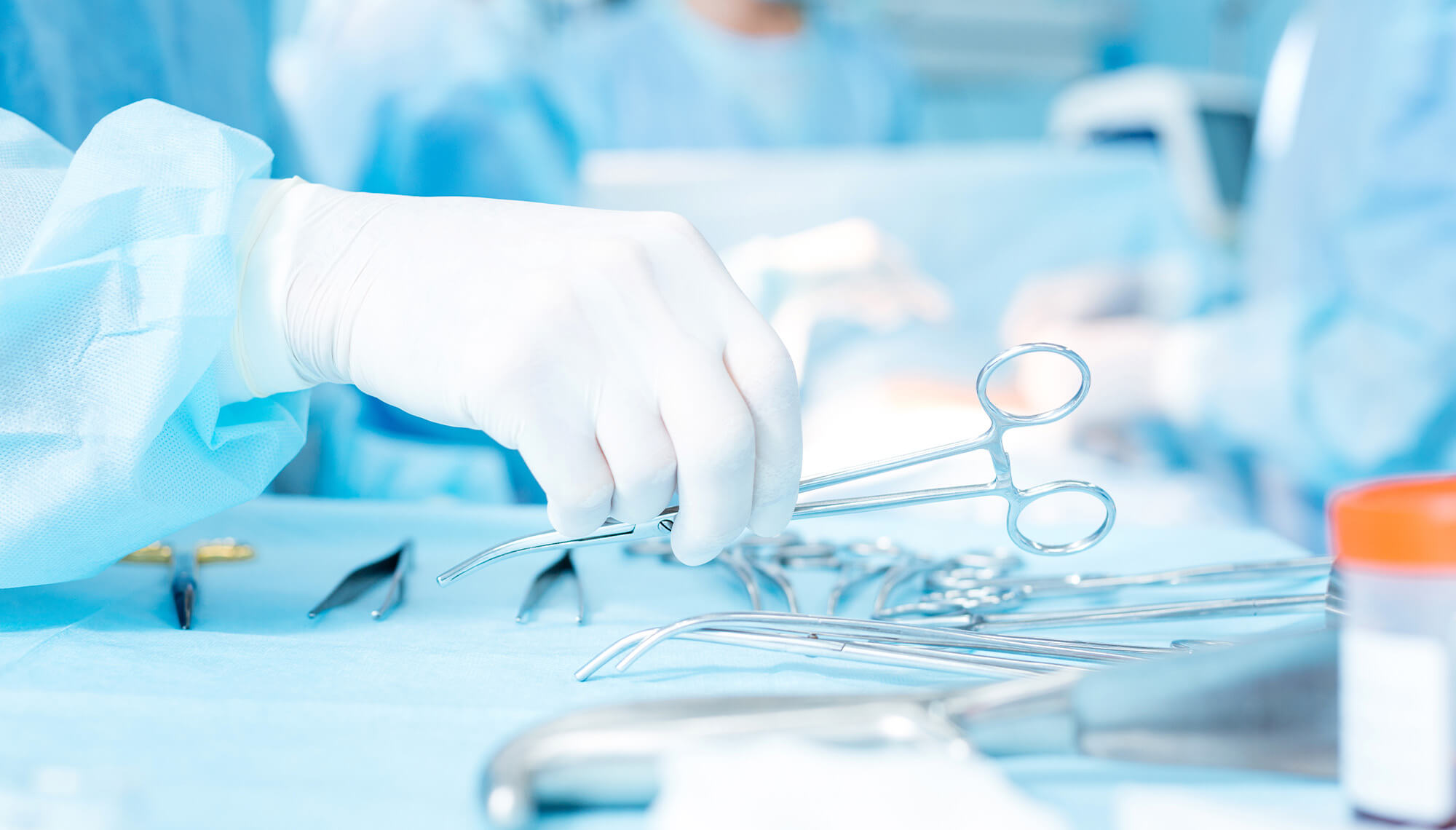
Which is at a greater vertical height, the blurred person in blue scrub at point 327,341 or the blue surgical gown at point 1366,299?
the blue surgical gown at point 1366,299

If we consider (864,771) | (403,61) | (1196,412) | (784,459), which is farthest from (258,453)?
(1196,412)

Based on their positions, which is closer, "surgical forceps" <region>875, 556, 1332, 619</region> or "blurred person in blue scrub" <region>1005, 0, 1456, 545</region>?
"surgical forceps" <region>875, 556, 1332, 619</region>

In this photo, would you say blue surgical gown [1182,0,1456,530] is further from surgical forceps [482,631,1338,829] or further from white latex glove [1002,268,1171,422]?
surgical forceps [482,631,1338,829]

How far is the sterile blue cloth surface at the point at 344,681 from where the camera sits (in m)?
0.35

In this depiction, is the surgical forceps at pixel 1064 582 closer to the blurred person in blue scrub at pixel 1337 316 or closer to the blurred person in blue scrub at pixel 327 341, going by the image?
the blurred person in blue scrub at pixel 327 341

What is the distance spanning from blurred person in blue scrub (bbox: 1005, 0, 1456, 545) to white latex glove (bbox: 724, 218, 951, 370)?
29 cm

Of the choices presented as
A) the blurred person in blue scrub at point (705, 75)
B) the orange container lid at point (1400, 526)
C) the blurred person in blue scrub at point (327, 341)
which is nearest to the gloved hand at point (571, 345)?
the blurred person in blue scrub at point (327, 341)

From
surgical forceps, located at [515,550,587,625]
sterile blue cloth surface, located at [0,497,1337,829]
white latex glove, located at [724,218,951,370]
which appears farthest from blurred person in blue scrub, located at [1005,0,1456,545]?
surgical forceps, located at [515,550,587,625]

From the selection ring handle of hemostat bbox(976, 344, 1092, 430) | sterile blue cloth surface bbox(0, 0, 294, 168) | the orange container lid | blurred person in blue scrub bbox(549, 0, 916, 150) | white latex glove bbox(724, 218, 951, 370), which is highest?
blurred person in blue scrub bbox(549, 0, 916, 150)

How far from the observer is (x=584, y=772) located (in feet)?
1.05

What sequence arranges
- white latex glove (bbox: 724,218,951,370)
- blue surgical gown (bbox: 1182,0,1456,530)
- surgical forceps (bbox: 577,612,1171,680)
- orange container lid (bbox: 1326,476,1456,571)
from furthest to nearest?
1. white latex glove (bbox: 724,218,951,370)
2. blue surgical gown (bbox: 1182,0,1456,530)
3. surgical forceps (bbox: 577,612,1171,680)
4. orange container lid (bbox: 1326,476,1456,571)

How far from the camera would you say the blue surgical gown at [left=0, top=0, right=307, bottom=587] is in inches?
20.0

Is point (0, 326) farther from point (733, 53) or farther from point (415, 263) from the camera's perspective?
point (733, 53)

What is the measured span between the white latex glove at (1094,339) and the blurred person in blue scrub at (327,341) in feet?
3.75
